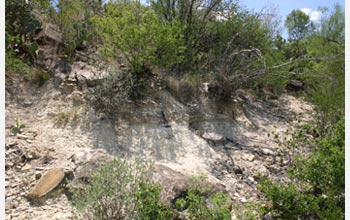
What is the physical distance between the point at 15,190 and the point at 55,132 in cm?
126

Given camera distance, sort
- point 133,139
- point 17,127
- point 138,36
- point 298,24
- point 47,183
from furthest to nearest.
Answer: point 298,24
point 138,36
point 133,139
point 17,127
point 47,183

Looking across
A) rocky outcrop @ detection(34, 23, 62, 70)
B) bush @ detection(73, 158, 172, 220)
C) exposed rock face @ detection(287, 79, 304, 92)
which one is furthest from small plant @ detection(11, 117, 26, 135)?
exposed rock face @ detection(287, 79, 304, 92)

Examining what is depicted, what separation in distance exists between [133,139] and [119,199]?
2.10 meters

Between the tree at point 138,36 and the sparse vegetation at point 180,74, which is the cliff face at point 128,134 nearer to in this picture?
the sparse vegetation at point 180,74

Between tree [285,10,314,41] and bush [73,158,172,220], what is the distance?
578 inches

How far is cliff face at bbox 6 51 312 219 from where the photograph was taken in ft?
13.7

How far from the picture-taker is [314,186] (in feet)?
12.2

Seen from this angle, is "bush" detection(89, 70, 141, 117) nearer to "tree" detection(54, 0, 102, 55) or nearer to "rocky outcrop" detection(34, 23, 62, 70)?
"rocky outcrop" detection(34, 23, 62, 70)

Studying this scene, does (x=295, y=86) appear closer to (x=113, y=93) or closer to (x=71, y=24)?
(x=113, y=93)

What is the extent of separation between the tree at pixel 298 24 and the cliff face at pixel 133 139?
10930mm

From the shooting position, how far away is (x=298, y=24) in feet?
53.2

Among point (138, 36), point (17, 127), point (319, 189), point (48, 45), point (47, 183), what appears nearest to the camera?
point (319, 189)

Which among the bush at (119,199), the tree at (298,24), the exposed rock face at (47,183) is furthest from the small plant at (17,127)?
the tree at (298,24)

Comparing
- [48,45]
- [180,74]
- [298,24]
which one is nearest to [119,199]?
[180,74]
